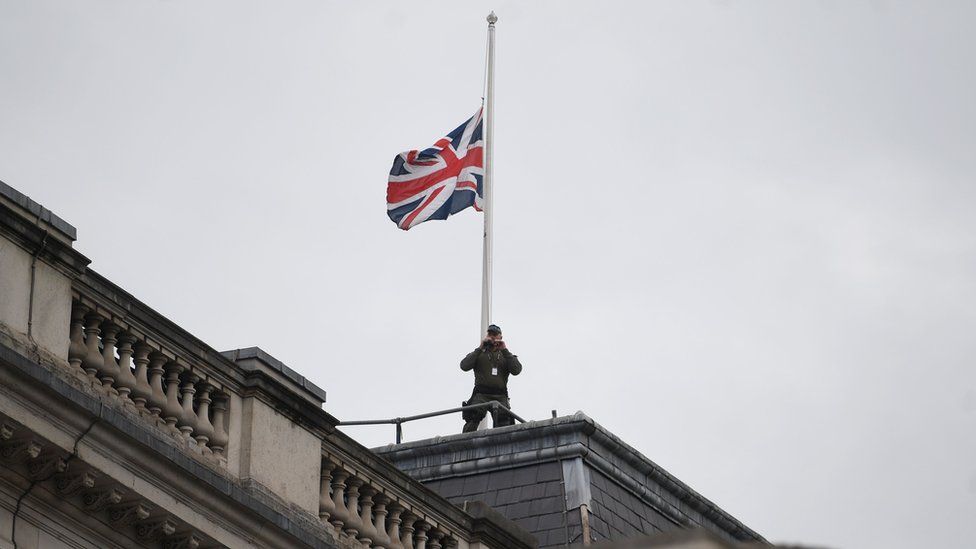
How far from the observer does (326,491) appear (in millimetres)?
16688

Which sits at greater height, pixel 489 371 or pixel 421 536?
pixel 489 371

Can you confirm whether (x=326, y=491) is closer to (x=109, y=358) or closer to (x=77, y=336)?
(x=109, y=358)

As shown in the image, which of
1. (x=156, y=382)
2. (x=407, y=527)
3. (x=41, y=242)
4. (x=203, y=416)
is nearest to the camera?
(x=41, y=242)

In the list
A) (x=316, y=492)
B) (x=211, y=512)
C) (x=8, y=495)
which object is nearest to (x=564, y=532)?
(x=316, y=492)

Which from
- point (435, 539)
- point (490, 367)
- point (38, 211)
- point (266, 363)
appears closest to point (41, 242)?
point (38, 211)

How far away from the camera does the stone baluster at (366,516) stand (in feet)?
55.3

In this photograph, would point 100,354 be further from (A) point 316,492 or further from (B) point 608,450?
(B) point 608,450

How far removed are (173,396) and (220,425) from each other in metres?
0.60

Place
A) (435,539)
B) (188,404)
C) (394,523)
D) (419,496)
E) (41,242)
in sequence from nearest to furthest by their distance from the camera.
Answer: (41,242)
(188,404)
(394,523)
(419,496)
(435,539)

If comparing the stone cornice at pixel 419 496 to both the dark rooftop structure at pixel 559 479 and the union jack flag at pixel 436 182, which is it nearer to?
the dark rooftop structure at pixel 559 479

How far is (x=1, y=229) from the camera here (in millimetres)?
14219

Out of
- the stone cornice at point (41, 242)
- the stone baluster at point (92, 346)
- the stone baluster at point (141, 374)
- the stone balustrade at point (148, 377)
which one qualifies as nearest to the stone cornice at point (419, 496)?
the stone balustrade at point (148, 377)

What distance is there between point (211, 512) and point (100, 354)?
4.62 feet

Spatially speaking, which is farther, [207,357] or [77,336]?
[207,357]
